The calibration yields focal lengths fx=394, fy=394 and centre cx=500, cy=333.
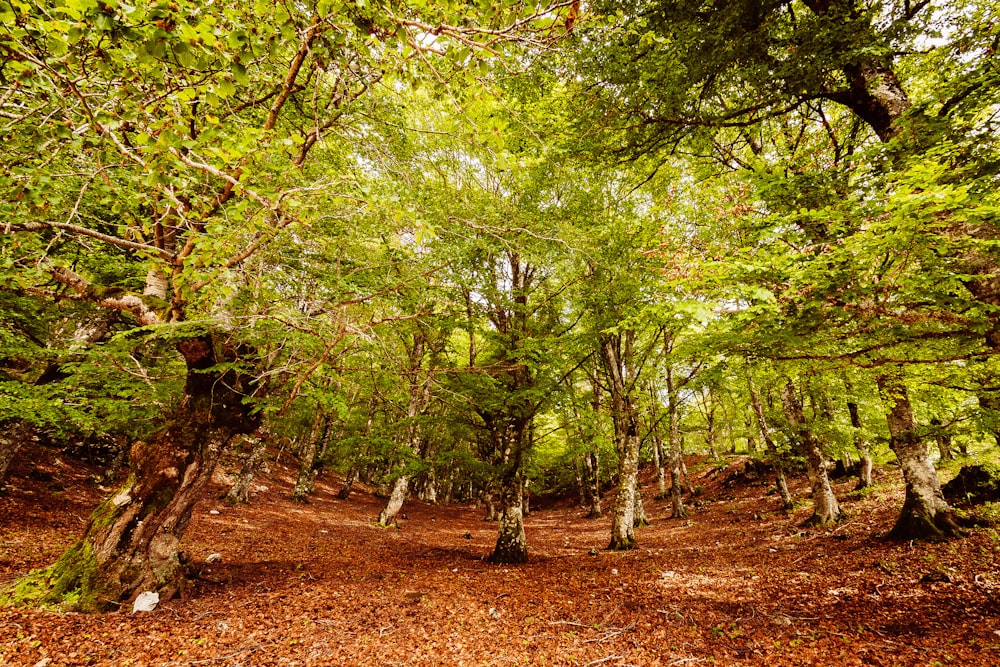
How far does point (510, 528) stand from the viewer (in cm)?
1146

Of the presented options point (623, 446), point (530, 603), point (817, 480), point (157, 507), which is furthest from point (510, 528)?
point (817, 480)

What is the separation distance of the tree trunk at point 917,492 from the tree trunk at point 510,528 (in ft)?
29.6

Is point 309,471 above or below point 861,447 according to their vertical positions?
Result: below

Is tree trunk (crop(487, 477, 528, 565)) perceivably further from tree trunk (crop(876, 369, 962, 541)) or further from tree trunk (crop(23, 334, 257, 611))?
tree trunk (crop(876, 369, 962, 541))

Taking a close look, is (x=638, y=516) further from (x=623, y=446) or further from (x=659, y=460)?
(x=623, y=446)

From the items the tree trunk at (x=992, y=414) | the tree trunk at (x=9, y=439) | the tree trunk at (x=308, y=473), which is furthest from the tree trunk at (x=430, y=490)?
the tree trunk at (x=992, y=414)

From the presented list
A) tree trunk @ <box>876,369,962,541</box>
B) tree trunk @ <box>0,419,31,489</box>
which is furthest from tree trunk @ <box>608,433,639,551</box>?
tree trunk @ <box>0,419,31,489</box>

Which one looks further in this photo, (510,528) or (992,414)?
(510,528)

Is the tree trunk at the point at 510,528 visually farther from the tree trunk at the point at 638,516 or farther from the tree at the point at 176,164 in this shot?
the tree trunk at the point at 638,516

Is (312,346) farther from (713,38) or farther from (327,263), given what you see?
(713,38)

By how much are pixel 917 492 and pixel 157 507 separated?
15.8 metres

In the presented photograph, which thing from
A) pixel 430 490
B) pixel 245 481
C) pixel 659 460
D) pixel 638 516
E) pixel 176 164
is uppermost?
pixel 176 164

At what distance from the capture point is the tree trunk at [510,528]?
11190 mm

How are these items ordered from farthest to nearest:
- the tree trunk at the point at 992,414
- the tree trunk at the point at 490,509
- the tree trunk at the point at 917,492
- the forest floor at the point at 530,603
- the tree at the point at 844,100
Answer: the tree trunk at the point at 490,509 < the tree trunk at the point at 917,492 < the tree trunk at the point at 992,414 < the forest floor at the point at 530,603 < the tree at the point at 844,100
